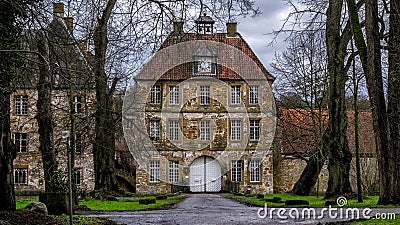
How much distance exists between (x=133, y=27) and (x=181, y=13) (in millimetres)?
1734

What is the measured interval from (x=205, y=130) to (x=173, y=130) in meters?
2.32

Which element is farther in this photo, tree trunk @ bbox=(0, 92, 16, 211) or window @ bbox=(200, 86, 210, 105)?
window @ bbox=(200, 86, 210, 105)

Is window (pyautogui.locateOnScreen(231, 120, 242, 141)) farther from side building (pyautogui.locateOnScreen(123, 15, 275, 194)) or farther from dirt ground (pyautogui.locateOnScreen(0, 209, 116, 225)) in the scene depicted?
dirt ground (pyautogui.locateOnScreen(0, 209, 116, 225))

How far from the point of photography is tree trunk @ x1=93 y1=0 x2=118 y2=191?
67.4 feet

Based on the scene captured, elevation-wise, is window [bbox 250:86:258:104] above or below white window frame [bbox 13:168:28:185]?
above

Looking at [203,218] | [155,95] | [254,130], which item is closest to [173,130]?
[155,95]

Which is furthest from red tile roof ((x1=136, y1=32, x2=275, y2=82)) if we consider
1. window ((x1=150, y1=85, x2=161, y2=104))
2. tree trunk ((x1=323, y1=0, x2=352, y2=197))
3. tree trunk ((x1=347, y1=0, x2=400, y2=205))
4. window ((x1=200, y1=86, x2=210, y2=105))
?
tree trunk ((x1=347, y1=0, x2=400, y2=205))

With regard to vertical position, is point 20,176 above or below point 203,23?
below

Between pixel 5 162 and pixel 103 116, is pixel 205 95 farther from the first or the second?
pixel 5 162

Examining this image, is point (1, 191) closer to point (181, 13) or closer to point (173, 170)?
point (181, 13)

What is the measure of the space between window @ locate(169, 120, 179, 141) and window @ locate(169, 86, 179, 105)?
140 centimetres

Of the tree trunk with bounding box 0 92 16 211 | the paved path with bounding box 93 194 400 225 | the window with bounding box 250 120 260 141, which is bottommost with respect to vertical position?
the paved path with bounding box 93 194 400 225

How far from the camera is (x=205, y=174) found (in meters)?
44.5

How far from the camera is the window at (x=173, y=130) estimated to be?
44.8m
